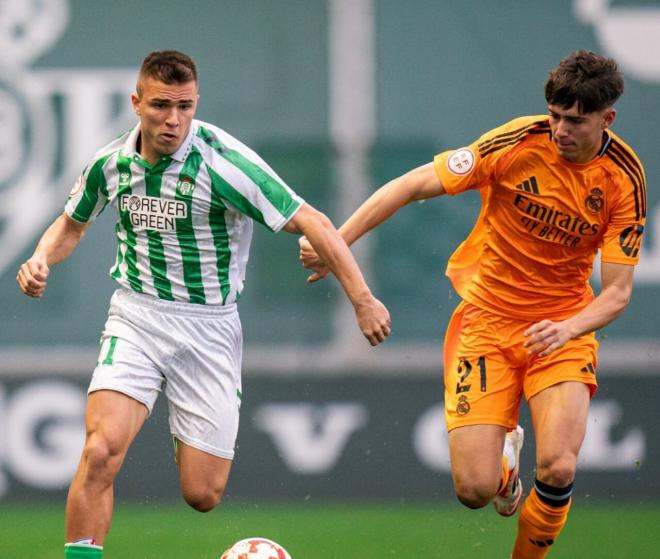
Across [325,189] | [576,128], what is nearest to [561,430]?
[576,128]

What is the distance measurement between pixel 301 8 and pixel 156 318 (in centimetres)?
396

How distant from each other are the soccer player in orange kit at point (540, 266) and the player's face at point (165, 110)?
0.72 meters

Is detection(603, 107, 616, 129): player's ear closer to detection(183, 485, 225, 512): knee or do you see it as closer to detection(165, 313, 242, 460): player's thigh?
detection(165, 313, 242, 460): player's thigh

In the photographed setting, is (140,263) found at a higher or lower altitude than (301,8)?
lower

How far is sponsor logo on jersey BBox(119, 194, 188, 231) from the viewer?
5.88m

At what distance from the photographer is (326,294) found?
9359 millimetres

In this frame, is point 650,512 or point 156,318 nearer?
point 156,318

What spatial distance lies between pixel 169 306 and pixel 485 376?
1452 millimetres

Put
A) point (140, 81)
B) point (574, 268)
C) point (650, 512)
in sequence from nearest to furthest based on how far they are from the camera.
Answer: point (140, 81) → point (574, 268) → point (650, 512)

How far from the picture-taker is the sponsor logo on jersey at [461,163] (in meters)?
6.08

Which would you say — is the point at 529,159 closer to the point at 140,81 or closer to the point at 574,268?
the point at 574,268

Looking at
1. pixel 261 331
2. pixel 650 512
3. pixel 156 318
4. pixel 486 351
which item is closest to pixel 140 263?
pixel 156 318

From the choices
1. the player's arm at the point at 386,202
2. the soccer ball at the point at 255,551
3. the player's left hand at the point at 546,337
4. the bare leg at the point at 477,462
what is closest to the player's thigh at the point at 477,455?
the bare leg at the point at 477,462

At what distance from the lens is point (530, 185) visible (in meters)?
6.13
